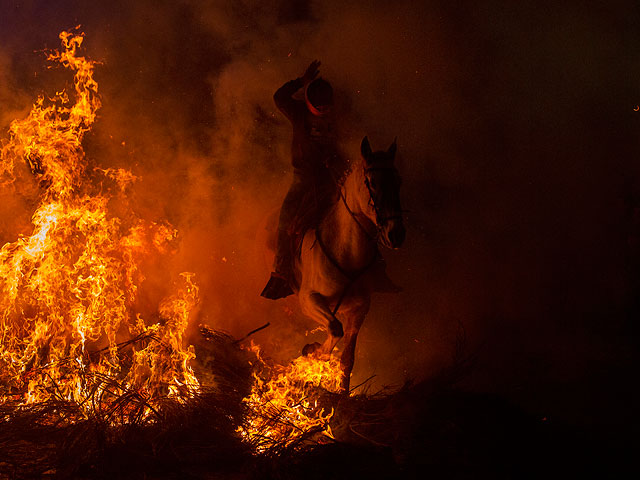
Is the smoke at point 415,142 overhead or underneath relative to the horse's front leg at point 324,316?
overhead

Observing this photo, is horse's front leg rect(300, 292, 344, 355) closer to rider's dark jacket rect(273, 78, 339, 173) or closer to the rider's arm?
rider's dark jacket rect(273, 78, 339, 173)

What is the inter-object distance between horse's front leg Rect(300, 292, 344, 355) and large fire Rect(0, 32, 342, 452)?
338 millimetres

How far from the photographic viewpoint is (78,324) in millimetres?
5949

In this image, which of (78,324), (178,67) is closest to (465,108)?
(178,67)

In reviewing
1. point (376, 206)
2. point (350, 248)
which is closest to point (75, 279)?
point (350, 248)

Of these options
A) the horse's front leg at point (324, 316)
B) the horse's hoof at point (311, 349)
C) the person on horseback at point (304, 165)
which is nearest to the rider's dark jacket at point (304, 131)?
the person on horseback at point (304, 165)

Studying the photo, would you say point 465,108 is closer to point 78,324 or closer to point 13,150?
point 78,324

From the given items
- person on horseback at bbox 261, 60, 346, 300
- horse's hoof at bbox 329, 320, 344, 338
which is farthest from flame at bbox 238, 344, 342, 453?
person on horseback at bbox 261, 60, 346, 300

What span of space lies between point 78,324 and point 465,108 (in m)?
6.38

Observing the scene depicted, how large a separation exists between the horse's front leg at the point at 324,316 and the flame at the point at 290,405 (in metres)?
0.24

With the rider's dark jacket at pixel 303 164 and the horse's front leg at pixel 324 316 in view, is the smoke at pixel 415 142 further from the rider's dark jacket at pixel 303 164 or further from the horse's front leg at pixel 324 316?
the horse's front leg at pixel 324 316

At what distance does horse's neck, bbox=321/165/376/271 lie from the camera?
4340 millimetres

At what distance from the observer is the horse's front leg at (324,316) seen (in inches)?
179

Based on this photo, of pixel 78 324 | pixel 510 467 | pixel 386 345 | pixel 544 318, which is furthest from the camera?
pixel 386 345
